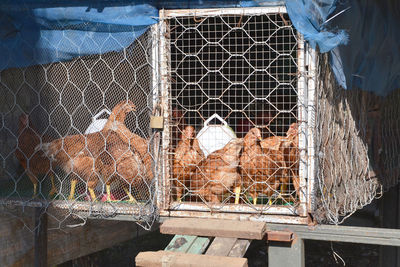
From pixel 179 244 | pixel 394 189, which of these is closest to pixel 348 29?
pixel 179 244

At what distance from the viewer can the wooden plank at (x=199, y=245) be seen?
255cm

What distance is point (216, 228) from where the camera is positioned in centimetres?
257

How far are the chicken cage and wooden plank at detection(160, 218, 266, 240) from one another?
0.29ft

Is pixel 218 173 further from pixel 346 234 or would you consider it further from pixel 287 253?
pixel 346 234

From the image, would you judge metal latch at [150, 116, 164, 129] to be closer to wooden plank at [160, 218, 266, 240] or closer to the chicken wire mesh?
wooden plank at [160, 218, 266, 240]

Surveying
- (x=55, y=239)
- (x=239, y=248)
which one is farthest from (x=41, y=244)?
(x=239, y=248)

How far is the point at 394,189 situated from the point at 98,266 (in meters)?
2.80

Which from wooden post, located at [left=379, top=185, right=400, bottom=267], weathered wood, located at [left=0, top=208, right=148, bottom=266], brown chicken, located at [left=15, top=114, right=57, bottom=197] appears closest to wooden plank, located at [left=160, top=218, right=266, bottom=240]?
brown chicken, located at [left=15, top=114, right=57, bottom=197]

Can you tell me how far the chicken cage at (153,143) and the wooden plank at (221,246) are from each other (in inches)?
7.6

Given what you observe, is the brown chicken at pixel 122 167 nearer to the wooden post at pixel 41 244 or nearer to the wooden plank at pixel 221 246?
the wooden plank at pixel 221 246

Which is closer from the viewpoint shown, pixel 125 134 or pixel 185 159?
pixel 185 159

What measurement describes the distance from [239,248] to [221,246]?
0.28 feet

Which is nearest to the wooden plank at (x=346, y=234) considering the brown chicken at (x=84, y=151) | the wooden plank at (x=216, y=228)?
the wooden plank at (x=216, y=228)

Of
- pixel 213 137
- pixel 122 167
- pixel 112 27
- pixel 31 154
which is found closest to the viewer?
pixel 112 27
